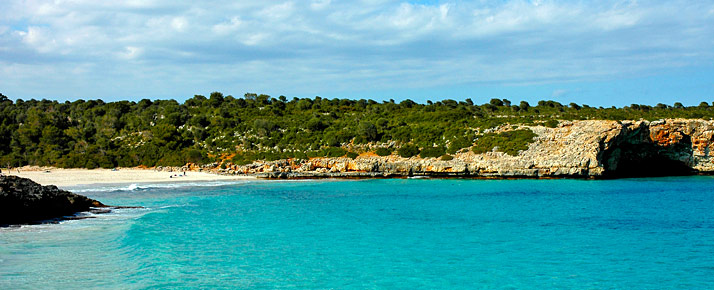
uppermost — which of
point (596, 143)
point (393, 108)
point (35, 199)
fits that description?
point (393, 108)

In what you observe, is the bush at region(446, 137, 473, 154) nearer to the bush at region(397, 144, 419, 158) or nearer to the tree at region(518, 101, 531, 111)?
the bush at region(397, 144, 419, 158)

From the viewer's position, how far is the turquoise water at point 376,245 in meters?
12.4

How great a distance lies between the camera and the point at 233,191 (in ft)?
120

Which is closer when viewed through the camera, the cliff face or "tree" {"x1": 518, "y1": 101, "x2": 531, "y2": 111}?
the cliff face

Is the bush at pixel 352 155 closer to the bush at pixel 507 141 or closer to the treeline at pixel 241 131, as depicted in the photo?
the treeline at pixel 241 131

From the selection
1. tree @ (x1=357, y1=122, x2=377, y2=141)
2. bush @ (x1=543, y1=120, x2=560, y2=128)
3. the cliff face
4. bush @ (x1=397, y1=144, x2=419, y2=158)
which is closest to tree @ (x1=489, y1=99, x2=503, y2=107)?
bush @ (x1=543, y1=120, x2=560, y2=128)

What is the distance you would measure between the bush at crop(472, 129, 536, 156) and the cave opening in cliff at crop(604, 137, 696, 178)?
745 cm

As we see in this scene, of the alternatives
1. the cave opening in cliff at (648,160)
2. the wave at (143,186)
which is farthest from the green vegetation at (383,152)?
the cave opening in cliff at (648,160)

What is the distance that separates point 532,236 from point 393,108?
219 feet

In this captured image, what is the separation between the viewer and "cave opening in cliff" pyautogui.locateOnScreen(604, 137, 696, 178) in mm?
47344

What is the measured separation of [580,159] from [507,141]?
24.8 feet

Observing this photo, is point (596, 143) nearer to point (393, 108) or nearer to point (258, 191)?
point (258, 191)

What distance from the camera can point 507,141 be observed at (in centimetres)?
5038

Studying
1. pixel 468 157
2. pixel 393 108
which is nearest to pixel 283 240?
pixel 468 157
